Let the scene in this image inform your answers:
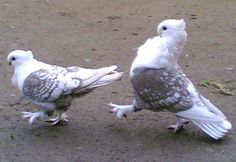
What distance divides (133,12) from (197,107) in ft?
11.5

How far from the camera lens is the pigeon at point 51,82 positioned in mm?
4230

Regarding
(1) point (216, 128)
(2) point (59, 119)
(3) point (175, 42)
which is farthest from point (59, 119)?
(1) point (216, 128)

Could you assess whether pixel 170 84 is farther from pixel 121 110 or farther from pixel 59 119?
pixel 59 119

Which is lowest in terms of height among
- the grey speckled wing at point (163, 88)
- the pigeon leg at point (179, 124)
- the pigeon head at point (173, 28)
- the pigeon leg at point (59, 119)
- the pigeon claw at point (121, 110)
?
the pigeon leg at point (179, 124)

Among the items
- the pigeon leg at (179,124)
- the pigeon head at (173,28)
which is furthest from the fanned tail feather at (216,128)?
the pigeon head at (173,28)

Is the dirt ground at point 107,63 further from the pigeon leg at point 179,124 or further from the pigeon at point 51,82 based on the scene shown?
the pigeon at point 51,82

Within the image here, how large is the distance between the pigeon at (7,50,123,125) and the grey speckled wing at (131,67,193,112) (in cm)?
20

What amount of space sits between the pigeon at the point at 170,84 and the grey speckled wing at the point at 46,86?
0.53 meters

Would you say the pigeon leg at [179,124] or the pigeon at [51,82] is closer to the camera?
the pigeon at [51,82]

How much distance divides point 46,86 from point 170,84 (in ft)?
3.10

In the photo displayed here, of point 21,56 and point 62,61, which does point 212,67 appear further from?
point 21,56

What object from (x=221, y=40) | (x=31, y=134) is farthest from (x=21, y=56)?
(x=221, y=40)

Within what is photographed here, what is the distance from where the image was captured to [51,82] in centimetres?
423

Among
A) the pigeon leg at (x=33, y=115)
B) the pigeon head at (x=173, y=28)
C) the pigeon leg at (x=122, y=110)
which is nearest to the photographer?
the pigeon head at (x=173, y=28)
